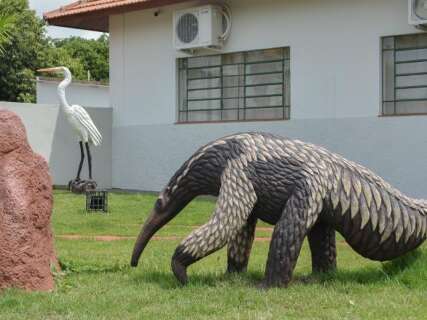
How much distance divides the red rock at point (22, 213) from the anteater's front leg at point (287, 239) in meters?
2.05

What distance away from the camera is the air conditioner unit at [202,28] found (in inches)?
699

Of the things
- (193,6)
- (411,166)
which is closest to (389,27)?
(411,166)

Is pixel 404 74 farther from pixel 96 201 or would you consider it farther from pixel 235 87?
pixel 96 201

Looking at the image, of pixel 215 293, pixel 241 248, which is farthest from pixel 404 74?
pixel 215 293

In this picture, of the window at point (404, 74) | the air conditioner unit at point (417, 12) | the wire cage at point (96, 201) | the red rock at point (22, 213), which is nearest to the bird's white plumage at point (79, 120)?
the wire cage at point (96, 201)

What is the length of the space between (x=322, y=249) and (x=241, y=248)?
80cm

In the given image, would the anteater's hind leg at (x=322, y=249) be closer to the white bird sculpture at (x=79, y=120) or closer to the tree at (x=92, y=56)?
the white bird sculpture at (x=79, y=120)

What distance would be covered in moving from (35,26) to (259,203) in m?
31.1

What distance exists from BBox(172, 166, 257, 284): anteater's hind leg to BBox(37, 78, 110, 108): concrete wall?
22901mm

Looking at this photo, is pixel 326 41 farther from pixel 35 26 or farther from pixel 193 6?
pixel 35 26

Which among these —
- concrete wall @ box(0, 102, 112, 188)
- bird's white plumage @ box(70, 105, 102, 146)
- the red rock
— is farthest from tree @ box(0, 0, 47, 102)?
the red rock

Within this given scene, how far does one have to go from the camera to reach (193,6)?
18406 mm

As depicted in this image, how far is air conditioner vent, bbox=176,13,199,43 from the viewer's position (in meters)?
18.1

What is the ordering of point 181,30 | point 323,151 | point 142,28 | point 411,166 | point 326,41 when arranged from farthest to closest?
point 142,28
point 181,30
point 326,41
point 411,166
point 323,151
